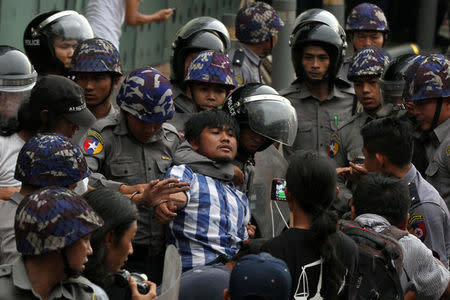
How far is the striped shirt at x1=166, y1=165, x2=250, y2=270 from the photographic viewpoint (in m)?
5.08

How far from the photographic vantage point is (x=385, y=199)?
17.2 feet

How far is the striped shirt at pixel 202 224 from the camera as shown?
5.08m

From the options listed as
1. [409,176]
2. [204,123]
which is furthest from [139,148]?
[409,176]

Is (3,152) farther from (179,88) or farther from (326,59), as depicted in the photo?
(326,59)

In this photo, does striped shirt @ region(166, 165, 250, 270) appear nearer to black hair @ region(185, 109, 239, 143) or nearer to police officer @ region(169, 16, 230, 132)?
black hair @ region(185, 109, 239, 143)

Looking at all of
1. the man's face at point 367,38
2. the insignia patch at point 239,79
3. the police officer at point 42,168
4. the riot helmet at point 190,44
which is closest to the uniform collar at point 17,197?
the police officer at point 42,168

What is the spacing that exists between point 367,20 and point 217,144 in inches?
172

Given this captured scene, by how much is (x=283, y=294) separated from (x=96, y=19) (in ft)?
17.1

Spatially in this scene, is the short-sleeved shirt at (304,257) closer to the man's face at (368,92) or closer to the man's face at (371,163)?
the man's face at (371,163)

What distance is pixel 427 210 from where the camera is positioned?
5.73 meters

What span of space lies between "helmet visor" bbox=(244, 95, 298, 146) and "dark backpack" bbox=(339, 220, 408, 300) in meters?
1.16

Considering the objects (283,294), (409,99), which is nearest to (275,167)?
(409,99)

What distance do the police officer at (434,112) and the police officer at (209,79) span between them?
1.22m

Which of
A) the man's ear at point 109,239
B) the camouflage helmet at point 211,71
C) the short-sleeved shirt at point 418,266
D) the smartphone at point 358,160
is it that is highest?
the camouflage helmet at point 211,71
